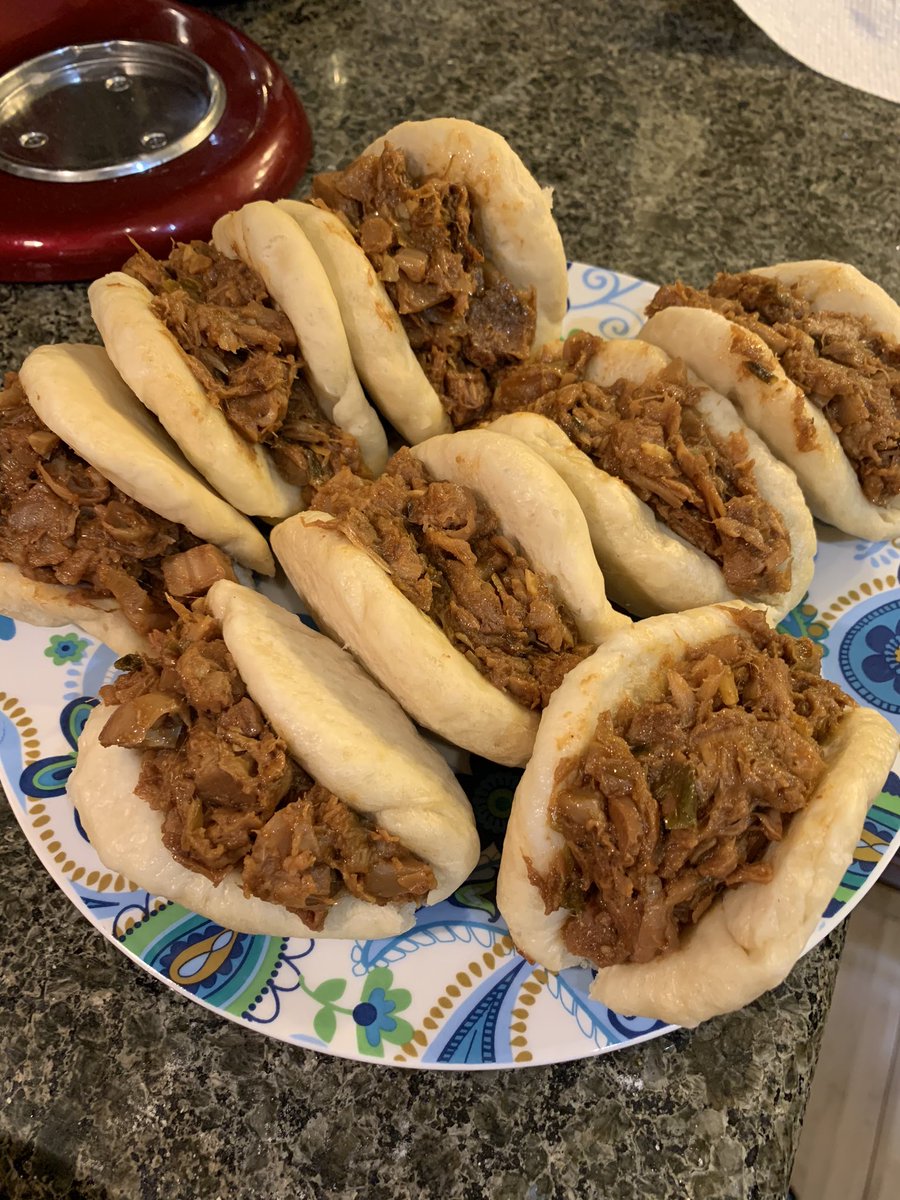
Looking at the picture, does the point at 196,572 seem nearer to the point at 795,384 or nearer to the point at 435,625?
the point at 435,625

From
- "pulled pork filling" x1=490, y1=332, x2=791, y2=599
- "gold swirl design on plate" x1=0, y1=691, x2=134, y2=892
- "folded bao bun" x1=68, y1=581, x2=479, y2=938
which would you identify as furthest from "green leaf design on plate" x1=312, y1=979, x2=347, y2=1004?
"pulled pork filling" x1=490, y1=332, x2=791, y2=599

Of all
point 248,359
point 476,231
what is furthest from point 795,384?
point 248,359

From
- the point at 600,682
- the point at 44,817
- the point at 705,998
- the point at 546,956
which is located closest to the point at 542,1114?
the point at 546,956

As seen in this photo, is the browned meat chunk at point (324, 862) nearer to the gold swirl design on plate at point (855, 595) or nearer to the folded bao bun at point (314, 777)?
the folded bao bun at point (314, 777)

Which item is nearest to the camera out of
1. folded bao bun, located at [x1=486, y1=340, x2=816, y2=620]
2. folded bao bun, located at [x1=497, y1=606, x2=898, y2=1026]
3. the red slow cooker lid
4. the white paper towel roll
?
folded bao bun, located at [x1=497, y1=606, x2=898, y2=1026]

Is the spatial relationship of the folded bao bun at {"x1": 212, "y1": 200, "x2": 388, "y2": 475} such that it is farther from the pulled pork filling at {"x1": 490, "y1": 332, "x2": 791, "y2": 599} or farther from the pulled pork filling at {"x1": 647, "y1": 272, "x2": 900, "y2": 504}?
the pulled pork filling at {"x1": 647, "y1": 272, "x2": 900, "y2": 504}
